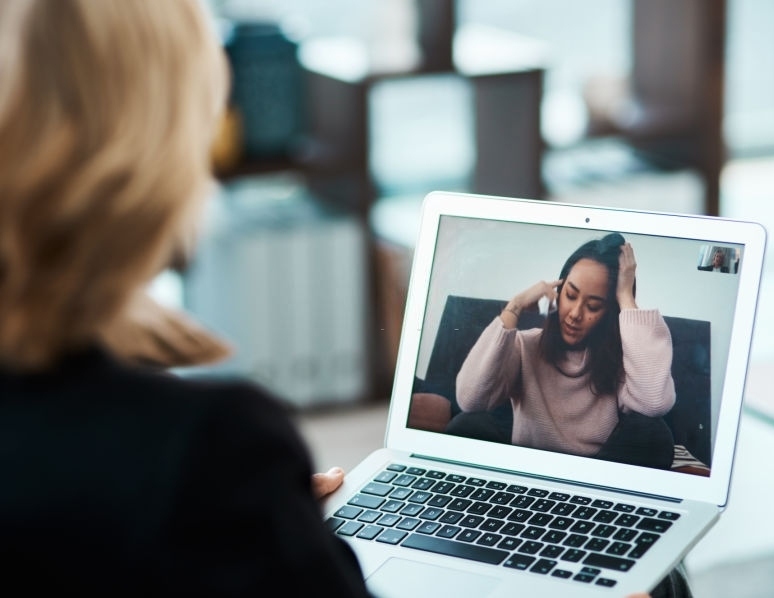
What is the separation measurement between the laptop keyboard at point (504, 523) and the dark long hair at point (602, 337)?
4.5 inches

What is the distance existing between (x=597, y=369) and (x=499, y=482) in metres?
0.14

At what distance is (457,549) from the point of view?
3.36 ft

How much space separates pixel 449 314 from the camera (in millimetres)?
1178

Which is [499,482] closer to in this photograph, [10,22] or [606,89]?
[10,22]

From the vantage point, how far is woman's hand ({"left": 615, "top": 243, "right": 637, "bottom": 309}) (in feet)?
3.63

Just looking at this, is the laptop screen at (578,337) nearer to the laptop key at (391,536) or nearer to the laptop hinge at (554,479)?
the laptop hinge at (554,479)

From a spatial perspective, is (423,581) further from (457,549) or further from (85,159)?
(85,159)

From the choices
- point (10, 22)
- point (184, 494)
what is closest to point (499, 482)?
point (184, 494)

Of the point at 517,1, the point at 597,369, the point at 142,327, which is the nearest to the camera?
the point at 142,327

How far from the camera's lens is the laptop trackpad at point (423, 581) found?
978 mm

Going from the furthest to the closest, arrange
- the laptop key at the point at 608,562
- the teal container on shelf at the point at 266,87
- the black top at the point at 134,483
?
the teal container on shelf at the point at 266,87 → the laptop key at the point at 608,562 → the black top at the point at 134,483

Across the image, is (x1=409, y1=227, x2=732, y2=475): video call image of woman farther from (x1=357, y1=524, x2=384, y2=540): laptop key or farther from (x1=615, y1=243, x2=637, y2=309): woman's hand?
(x1=357, y1=524, x2=384, y2=540): laptop key

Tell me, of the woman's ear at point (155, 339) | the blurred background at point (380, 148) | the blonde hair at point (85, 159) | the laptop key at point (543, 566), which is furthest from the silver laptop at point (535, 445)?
the blurred background at point (380, 148)

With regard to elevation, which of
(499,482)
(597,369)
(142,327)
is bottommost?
(499,482)
